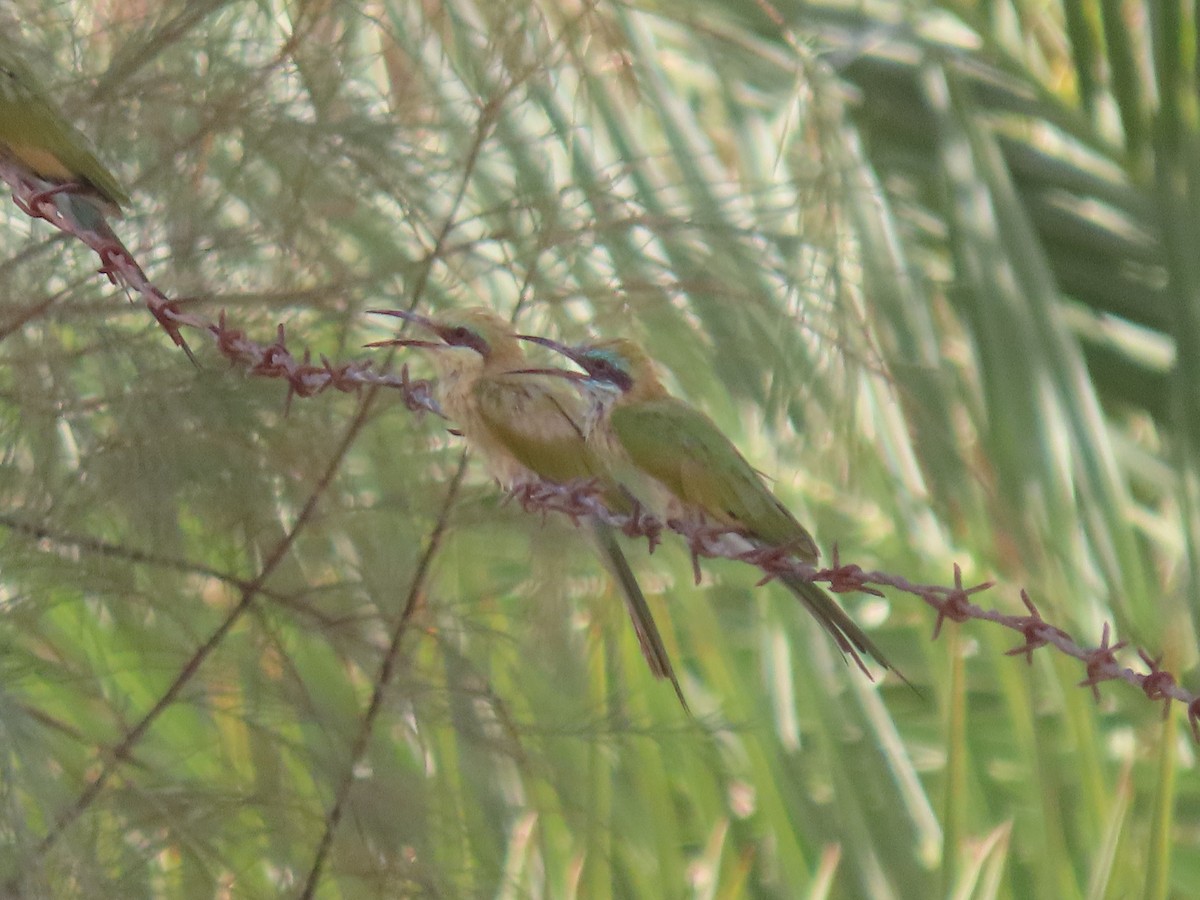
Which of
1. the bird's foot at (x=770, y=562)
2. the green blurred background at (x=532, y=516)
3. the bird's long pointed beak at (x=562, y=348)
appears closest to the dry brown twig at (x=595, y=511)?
the bird's foot at (x=770, y=562)

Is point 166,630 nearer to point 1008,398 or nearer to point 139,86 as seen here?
point 139,86

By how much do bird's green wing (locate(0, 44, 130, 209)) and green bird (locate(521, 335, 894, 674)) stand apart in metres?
0.63

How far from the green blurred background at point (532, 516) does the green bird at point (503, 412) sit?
0.19 meters

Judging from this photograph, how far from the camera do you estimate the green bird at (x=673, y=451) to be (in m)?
2.30

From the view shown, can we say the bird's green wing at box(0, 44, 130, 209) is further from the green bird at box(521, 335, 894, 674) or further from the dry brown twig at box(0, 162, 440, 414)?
the green bird at box(521, 335, 894, 674)

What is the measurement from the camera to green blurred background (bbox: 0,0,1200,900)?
103 inches

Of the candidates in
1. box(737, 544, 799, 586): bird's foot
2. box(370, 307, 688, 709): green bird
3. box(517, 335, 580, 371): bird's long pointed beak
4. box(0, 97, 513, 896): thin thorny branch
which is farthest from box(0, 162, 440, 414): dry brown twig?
box(737, 544, 799, 586): bird's foot

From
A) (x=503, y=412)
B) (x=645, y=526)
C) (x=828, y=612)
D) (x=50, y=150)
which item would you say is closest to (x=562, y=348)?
(x=503, y=412)

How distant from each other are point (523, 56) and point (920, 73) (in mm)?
990

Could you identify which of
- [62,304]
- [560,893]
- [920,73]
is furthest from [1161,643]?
[62,304]

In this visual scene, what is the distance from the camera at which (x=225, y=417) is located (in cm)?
270

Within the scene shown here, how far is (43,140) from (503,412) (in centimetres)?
76

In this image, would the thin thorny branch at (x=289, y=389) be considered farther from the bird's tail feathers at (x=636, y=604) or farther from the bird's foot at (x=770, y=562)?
the bird's foot at (x=770, y=562)

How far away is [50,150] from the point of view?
2.30 meters
